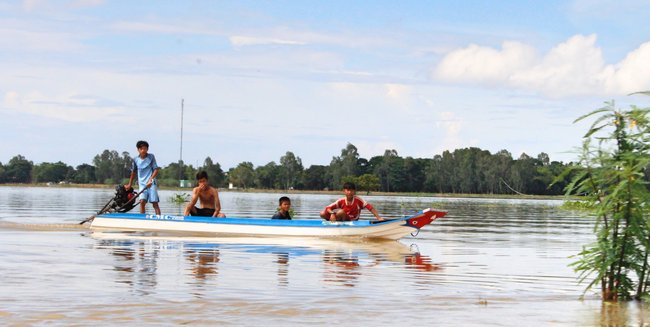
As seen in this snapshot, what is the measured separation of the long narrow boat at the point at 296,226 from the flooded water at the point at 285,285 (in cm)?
111

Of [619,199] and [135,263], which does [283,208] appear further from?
[619,199]

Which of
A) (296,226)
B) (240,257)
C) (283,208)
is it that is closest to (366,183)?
(283,208)

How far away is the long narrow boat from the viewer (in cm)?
2123

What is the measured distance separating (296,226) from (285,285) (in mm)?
9096

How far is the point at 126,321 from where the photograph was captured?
8883mm

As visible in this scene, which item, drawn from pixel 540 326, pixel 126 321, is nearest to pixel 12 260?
pixel 126 321

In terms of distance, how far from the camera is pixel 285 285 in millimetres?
12016

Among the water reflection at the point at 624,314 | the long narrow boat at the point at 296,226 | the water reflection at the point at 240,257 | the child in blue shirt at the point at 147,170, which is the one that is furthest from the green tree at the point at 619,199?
the child in blue shirt at the point at 147,170

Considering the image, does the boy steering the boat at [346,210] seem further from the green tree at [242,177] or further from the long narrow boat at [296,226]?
the green tree at [242,177]

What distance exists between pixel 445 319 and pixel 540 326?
1003 mm

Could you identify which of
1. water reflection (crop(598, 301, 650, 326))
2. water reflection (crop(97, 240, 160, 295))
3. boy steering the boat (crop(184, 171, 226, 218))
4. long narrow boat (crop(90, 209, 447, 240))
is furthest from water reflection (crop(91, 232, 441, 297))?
water reflection (crop(598, 301, 650, 326))

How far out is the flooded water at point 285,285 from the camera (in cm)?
947

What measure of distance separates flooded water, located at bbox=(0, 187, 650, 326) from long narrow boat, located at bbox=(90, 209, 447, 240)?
1.11 metres

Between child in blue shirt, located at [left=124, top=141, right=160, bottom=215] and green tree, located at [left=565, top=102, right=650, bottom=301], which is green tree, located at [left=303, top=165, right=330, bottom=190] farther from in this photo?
green tree, located at [left=565, top=102, right=650, bottom=301]
